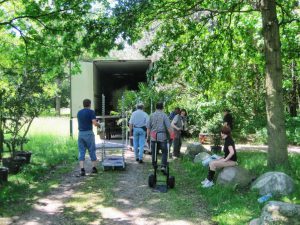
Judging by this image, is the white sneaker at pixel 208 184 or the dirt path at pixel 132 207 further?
the white sneaker at pixel 208 184

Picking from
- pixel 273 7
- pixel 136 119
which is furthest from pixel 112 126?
pixel 273 7

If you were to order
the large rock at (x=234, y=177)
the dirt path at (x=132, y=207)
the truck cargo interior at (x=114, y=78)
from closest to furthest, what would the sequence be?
the dirt path at (x=132, y=207)
the large rock at (x=234, y=177)
the truck cargo interior at (x=114, y=78)

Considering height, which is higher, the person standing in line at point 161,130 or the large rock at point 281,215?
the person standing in line at point 161,130

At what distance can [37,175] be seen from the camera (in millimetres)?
9984

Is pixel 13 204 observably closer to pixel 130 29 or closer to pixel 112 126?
pixel 130 29

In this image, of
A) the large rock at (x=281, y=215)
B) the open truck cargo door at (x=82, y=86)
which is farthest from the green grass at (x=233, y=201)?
the open truck cargo door at (x=82, y=86)

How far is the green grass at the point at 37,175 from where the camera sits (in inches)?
295

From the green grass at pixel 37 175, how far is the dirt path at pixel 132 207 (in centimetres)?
29

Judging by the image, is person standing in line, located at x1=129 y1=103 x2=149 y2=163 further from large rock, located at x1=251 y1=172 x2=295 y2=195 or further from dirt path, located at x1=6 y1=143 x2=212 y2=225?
large rock, located at x1=251 y1=172 x2=295 y2=195

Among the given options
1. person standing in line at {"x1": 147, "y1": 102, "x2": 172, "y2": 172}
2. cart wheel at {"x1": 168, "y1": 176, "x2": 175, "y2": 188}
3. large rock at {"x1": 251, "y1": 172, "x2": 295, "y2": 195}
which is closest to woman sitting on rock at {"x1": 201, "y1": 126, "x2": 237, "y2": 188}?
cart wheel at {"x1": 168, "y1": 176, "x2": 175, "y2": 188}

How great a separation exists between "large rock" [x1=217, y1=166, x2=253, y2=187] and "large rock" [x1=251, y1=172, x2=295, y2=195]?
19.7 inches

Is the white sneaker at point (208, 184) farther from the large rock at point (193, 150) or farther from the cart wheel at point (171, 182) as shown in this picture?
the large rock at point (193, 150)

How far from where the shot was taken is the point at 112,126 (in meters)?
18.5

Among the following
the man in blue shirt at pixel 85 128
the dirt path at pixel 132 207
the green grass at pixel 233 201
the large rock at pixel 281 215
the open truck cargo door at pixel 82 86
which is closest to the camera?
the large rock at pixel 281 215
